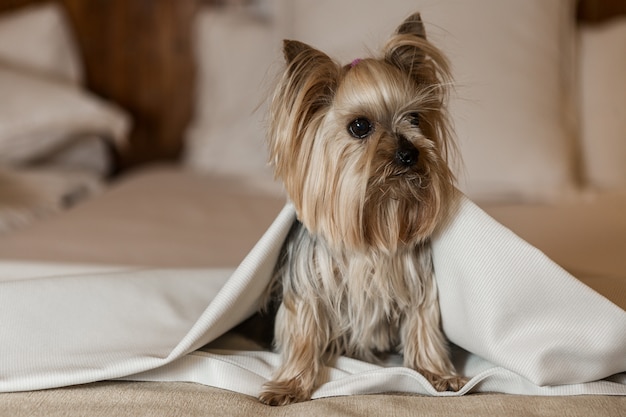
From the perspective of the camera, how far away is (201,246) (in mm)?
1839

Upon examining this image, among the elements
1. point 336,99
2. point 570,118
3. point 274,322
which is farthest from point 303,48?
point 570,118

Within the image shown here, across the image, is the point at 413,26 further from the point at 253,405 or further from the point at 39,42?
the point at 39,42

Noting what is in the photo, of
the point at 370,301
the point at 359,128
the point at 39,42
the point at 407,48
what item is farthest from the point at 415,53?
the point at 39,42

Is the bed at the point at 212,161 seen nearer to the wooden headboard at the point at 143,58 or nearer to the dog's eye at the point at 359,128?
the wooden headboard at the point at 143,58

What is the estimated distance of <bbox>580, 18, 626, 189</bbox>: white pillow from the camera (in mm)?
2348

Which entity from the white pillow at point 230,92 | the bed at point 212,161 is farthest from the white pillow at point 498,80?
the white pillow at point 230,92

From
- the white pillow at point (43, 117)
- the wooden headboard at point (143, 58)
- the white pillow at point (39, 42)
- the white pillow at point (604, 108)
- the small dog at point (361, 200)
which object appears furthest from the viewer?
the wooden headboard at point (143, 58)

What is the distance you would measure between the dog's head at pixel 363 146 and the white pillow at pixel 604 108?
4.39ft

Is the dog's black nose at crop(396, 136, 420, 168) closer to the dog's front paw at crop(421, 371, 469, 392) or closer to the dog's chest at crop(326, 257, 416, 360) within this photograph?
the dog's chest at crop(326, 257, 416, 360)

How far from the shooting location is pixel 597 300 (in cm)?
108

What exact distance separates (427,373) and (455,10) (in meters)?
1.23

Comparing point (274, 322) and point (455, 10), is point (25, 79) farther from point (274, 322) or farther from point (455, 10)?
point (274, 322)

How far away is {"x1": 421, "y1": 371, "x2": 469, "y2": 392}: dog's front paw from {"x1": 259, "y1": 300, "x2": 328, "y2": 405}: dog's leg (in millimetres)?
168

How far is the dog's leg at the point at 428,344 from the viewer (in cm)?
119
